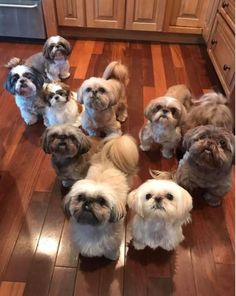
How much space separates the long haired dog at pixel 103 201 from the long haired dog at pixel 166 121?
0.42m

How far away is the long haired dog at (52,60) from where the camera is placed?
266 cm

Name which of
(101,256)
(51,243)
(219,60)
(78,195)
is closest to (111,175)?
(78,195)

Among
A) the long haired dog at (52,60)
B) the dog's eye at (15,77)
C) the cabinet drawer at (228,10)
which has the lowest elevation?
the long haired dog at (52,60)

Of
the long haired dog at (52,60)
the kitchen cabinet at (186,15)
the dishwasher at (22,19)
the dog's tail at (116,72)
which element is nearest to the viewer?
the dog's tail at (116,72)

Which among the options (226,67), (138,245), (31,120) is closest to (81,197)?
(138,245)

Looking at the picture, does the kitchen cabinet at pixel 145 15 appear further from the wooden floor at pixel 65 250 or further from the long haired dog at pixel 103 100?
the wooden floor at pixel 65 250

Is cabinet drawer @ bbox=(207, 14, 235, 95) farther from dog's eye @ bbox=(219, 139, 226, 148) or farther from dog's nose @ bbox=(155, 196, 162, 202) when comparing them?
dog's nose @ bbox=(155, 196, 162, 202)

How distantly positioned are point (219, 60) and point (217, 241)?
78.0 inches

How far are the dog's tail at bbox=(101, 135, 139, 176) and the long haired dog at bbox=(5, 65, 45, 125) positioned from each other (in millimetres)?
942

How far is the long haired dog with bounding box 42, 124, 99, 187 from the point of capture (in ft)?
5.09

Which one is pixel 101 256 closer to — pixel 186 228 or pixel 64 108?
pixel 186 228

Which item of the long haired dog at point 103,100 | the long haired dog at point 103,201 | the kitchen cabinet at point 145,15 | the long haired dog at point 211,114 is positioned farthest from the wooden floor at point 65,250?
the kitchen cabinet at point 145,15

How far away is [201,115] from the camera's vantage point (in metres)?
1.85

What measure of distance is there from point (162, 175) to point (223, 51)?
5.44ft
